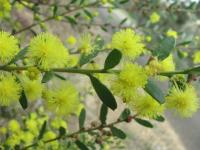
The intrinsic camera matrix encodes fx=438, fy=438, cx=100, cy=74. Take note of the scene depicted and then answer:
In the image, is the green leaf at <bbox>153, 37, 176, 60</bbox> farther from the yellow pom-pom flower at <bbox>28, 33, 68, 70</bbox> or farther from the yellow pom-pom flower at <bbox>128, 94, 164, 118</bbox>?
the yellow pom-pom flower at <bbox>28, 33, 68, 70</bbox>

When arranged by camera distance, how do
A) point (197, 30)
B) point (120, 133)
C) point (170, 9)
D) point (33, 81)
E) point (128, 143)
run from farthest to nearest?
point (197, 30), point (128, 143), point (170, 9), point (120, 133), point (33, 81)

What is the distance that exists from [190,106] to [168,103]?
0.26 feet

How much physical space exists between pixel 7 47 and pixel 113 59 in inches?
10.9

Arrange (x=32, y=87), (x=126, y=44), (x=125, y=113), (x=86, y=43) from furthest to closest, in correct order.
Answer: (x=125, y=113) < (x=86, y=43) < (x=32, y=87) < (x=126, y=44)

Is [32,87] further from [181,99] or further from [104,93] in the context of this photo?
[181,99]

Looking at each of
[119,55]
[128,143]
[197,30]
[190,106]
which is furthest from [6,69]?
[197,30]

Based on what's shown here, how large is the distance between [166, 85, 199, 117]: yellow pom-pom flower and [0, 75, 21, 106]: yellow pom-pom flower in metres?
0.41

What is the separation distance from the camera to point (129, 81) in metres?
1.08

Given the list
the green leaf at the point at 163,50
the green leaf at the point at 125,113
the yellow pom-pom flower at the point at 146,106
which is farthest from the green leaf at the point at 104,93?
the green leaf at the point at 125,113

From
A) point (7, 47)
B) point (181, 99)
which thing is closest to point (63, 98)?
point (7, 47)

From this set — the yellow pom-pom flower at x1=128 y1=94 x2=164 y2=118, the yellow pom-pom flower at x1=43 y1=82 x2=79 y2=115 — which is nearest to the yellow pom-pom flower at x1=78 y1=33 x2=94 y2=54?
the yellow pom-pom flower at x1=43 y1=82 x2=79 y2=115

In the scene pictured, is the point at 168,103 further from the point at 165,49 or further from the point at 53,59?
the point at 53,59

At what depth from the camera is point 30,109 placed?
167 inches

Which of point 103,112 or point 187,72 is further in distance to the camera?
point 103,112
